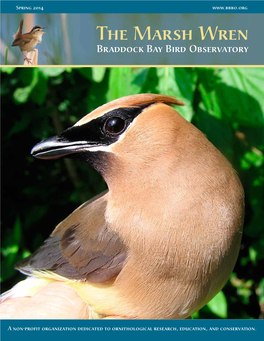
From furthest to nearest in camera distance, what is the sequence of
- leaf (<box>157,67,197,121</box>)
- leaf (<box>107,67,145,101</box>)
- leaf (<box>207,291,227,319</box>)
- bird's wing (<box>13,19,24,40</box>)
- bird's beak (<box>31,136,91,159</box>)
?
leaf (<box>207,291,227,319</box>) < bird's wing (<box>13,19,24,40</box>) < leaf (<box>107,67,145,101</box>) < leaf (<box>157,67,197,121</box>) < bird's beak (<box>31,136,91,159</box>)

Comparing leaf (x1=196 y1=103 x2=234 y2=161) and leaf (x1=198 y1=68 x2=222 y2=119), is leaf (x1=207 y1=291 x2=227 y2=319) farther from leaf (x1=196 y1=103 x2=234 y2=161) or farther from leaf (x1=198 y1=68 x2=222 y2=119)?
leaf (x1=198 y1=68 x2=222 y2=119)

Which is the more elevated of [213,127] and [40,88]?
[40,88]

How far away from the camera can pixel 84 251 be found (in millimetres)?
2275

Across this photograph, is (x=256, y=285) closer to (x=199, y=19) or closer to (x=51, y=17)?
(x=199, y=19)

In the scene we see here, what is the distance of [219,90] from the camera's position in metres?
2.63

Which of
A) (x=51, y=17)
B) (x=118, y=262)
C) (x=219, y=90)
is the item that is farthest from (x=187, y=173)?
(x=51, y=17)

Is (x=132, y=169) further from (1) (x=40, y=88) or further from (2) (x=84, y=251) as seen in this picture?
(1) (x=40, y=88)

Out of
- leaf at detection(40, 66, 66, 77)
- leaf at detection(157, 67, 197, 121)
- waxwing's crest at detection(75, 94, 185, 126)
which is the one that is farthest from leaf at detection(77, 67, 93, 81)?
waxwing's crest at detection(75, 94, 185, 126)

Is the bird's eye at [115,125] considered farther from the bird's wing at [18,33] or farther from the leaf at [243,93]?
the bird's wing at [18,33]

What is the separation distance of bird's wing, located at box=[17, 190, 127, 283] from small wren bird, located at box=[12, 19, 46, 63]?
125 centimetres

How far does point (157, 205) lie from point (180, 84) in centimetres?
95

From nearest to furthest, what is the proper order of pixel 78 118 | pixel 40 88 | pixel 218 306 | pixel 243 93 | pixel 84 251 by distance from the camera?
1. pixel 84 251
2. pixel 243 93
3. pixel 40 88
4. pixel 218 306
5. pixel 78 118

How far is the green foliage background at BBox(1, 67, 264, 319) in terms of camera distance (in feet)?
8.53

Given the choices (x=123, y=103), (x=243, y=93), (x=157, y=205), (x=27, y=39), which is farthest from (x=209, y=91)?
(x=27, y=39)
